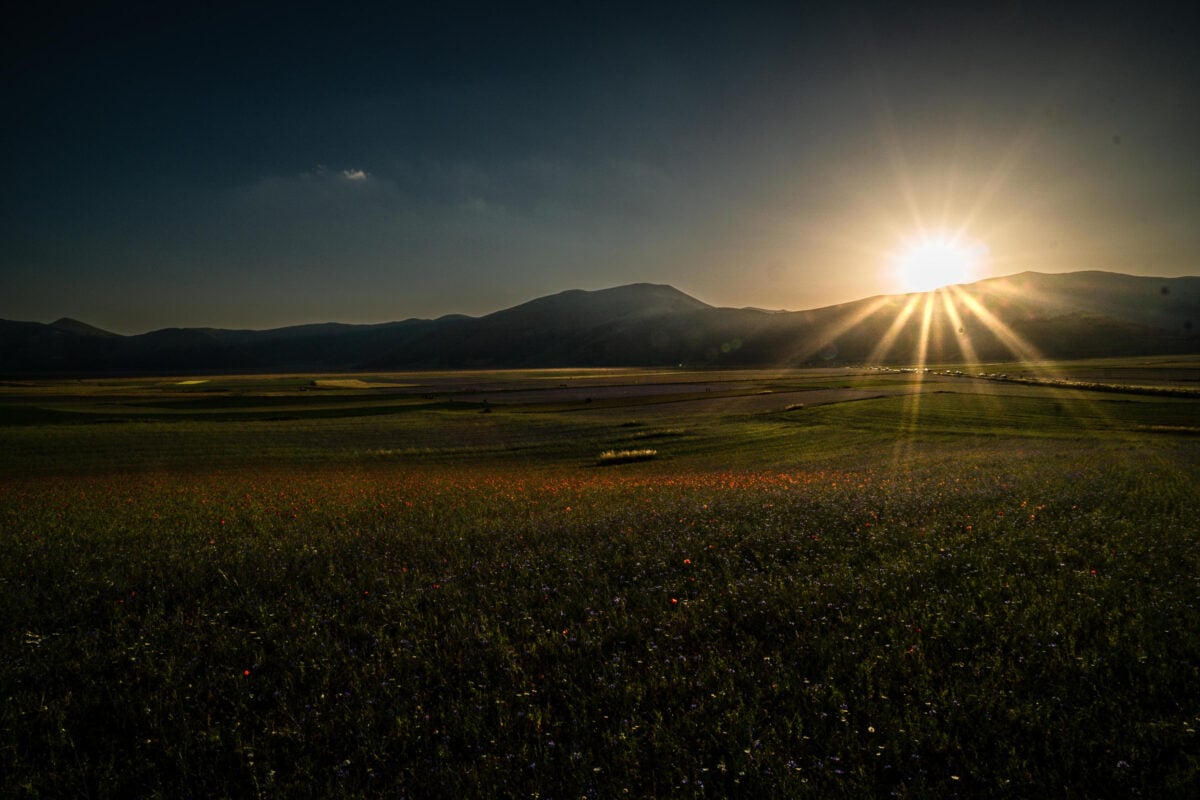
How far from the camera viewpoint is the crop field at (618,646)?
443cm

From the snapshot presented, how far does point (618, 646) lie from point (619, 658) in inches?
16.6

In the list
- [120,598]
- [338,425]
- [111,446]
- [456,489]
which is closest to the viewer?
[120,598]

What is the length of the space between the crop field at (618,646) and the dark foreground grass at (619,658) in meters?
0.04

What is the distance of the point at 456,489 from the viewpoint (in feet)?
62.1

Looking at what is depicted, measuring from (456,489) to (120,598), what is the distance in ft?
36.4

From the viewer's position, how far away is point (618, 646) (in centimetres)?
644

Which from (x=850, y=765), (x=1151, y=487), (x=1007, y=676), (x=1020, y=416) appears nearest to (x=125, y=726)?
(x=850, y=765)

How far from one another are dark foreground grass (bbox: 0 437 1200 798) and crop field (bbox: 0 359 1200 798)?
1.5 inches

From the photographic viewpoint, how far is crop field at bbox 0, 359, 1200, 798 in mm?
4434

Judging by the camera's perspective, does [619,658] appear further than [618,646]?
No

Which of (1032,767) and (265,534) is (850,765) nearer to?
(1032,767)

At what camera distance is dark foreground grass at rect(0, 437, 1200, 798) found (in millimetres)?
4414

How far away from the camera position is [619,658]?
6020mm

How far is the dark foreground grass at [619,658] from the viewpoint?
14.5 ft
